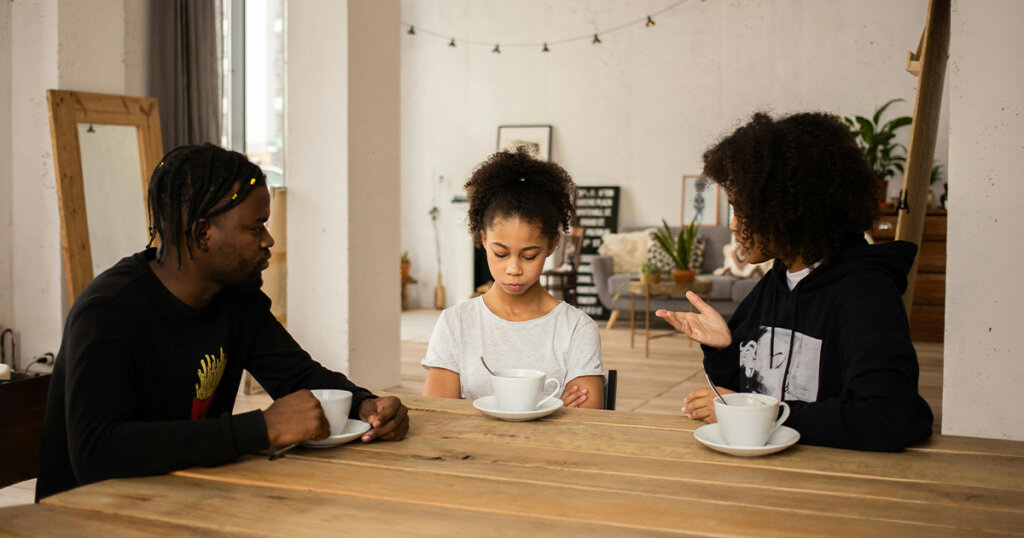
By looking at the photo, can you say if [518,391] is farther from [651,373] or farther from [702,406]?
[651,373]

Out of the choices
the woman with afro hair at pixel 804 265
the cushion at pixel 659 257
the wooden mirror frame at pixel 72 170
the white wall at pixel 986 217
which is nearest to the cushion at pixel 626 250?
the cushion at pixel 659 257

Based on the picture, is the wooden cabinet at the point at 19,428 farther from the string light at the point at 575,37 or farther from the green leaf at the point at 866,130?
the string light at the point at 575,37

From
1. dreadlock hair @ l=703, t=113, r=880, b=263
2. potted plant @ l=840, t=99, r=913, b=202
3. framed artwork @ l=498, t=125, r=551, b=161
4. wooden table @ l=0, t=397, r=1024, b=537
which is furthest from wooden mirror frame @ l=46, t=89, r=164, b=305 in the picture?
potted plant @ l=840, t=99, r=913, b=202

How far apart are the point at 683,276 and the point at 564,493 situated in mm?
5395

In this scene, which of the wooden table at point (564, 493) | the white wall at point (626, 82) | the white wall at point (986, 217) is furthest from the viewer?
the white wall at point (626, 82)

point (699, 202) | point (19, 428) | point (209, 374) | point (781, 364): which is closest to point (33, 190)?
point (19, 428)

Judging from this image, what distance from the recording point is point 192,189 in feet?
4.25

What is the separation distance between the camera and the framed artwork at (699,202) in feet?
26.7

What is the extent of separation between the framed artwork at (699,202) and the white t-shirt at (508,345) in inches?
254

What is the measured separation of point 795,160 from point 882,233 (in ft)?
18.0

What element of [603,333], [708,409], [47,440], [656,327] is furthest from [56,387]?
[656,327]

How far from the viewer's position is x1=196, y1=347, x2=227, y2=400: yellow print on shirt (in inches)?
52.9

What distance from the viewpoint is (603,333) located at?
7.27 meters

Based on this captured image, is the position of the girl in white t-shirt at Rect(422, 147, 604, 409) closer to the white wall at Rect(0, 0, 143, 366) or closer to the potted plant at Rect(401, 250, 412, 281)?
the white wall at Rect(0, 0, 143, 366)
